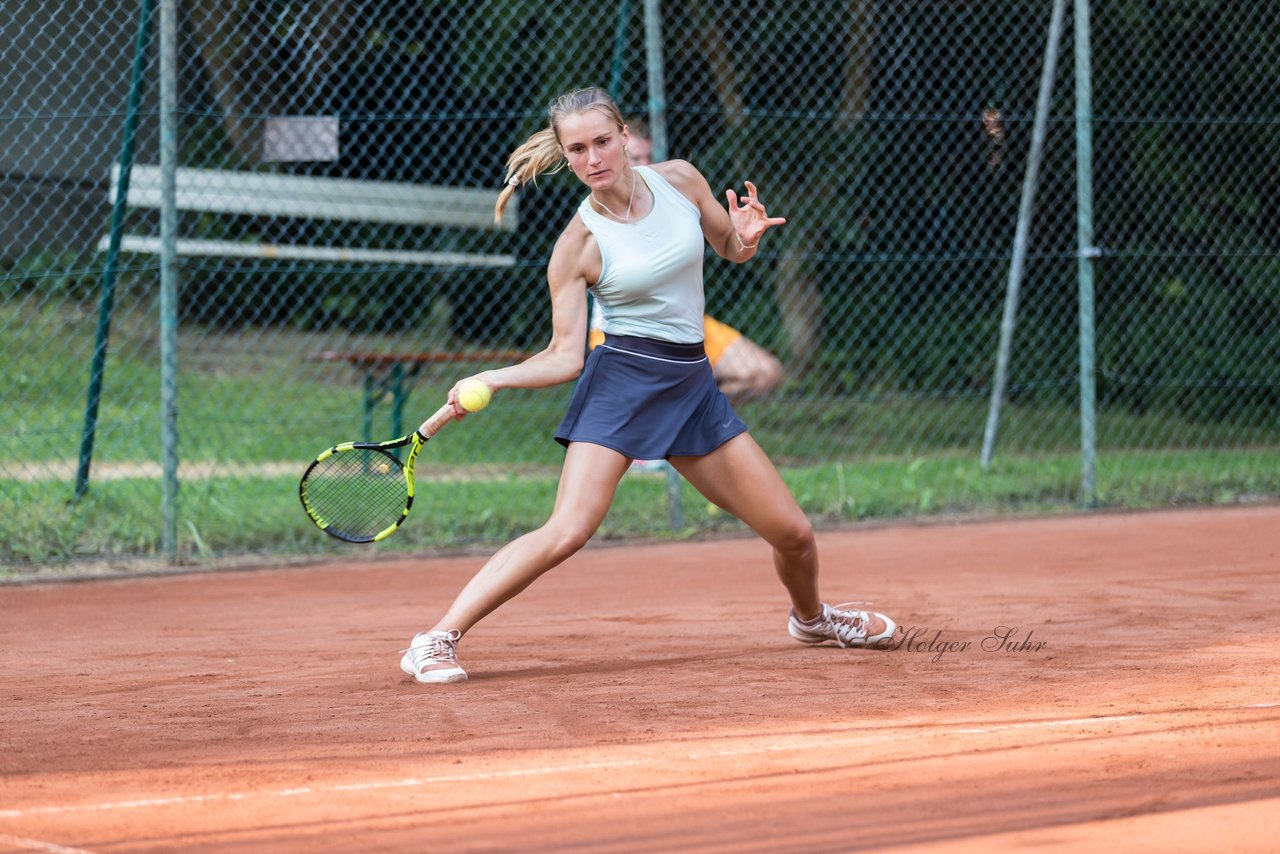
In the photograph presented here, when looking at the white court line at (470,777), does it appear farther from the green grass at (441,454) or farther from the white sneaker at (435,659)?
the green grass at (441,454)

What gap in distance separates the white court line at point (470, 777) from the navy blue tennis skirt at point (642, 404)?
114cm

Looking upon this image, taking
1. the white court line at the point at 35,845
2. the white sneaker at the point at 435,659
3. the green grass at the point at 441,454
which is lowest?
the green grass at the point at 441,454

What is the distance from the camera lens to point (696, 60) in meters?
13.3

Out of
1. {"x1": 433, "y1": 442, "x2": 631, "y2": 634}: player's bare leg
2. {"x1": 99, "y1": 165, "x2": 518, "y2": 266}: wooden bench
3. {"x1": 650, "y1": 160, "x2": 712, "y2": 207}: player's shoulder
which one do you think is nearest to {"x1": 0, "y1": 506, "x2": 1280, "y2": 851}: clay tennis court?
{"x1": 433, "y1": 442, "x2": 631, "y2": 634}: player's bare leg

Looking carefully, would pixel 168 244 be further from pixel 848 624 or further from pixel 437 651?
pixel 848 624

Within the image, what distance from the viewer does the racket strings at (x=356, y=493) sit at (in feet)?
16.9

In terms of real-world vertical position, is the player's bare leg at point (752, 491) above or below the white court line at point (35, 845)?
above

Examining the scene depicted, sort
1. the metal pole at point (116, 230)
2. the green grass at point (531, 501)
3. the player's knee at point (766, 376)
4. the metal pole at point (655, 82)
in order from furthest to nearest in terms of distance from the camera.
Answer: the player's knee at point (766, 376)
the metal pole at point (655, 82)
the green grass at point (531, 501)
the metal pole at point (116, 230)

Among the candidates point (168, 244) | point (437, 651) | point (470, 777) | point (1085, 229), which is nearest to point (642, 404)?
point (437, 651)

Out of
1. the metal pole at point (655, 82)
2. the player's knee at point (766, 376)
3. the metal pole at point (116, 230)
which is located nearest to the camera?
the metal pole at point (116, 230)

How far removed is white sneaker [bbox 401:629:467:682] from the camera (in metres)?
4.69

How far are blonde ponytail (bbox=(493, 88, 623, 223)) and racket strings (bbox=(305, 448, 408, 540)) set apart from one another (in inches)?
39.3

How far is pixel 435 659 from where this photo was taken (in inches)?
185

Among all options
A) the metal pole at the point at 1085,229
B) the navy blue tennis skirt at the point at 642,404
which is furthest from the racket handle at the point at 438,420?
the metal pole at the point at 1085,229
